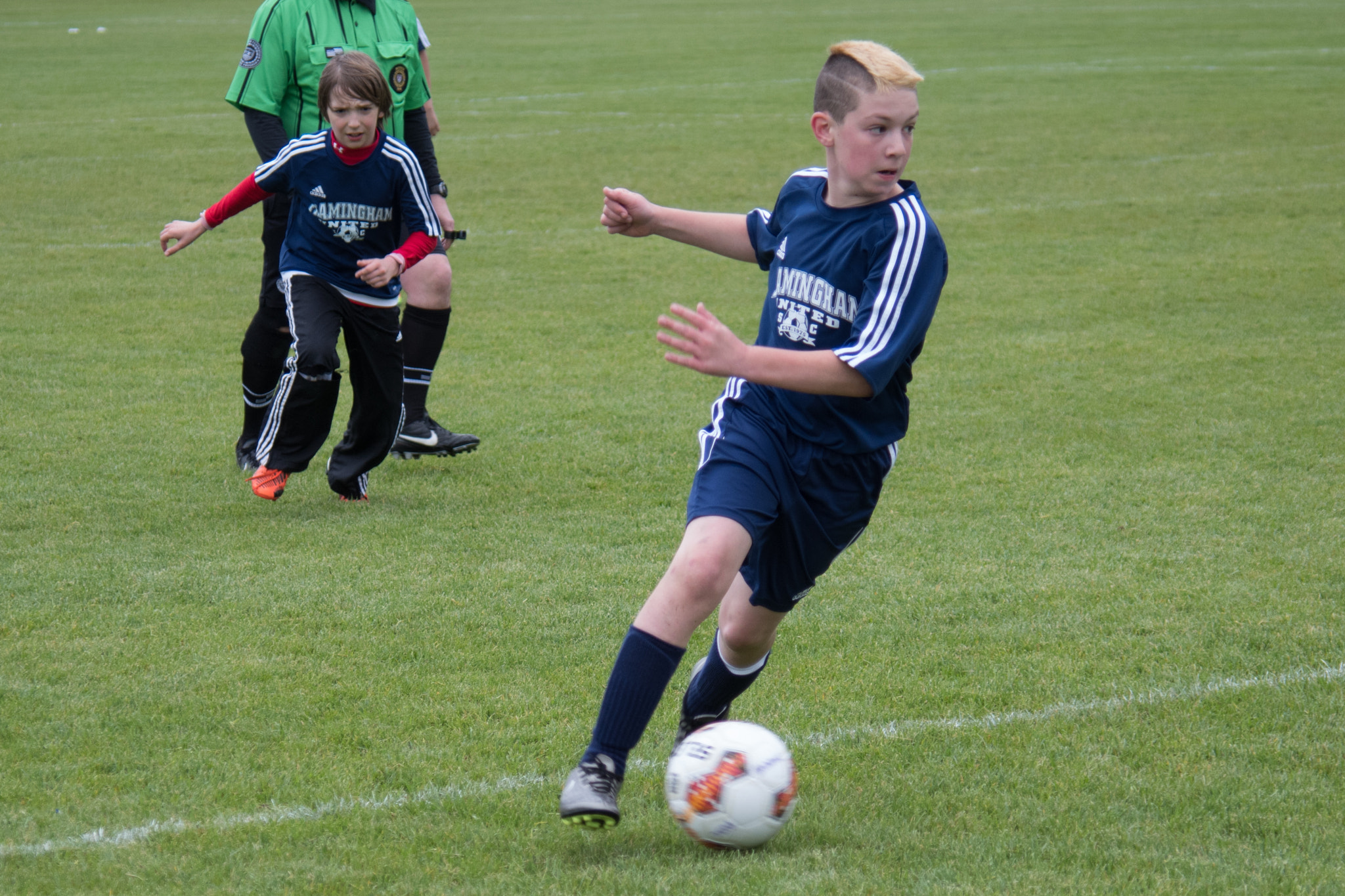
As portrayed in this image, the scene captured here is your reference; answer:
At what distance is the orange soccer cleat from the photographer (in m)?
5.57

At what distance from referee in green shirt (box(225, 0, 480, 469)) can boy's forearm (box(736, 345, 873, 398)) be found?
11.1 feet

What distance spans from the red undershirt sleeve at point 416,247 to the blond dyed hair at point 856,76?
251 cm

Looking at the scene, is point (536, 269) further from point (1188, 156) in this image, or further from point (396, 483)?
point (1188, 156)

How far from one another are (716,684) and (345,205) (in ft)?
9.32

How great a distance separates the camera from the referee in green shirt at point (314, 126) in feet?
20.2

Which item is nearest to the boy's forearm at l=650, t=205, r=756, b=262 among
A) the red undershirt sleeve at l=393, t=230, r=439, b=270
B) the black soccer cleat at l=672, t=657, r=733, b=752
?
the black soccer cleat at l=672, t=657, r=733, b=752

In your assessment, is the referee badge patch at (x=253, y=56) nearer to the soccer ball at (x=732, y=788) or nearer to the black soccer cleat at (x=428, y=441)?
the black soccer cleat at (x=428, y=441)

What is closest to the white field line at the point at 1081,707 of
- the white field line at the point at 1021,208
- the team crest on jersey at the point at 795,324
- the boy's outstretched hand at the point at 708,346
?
the team crest on jersey at the point at 795,324

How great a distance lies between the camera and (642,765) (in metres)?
3.56

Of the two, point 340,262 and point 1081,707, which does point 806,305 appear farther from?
point 340,262

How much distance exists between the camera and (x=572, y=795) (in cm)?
295

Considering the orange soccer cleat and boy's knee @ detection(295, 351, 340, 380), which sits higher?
boy's knee @ detection(295, 351, 340, 380)

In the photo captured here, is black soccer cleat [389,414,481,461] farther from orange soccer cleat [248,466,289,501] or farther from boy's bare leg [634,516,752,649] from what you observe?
boy's bare leg [634,516,752,649]

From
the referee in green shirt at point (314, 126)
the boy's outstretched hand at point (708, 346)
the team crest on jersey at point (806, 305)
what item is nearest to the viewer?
the boy's outstretched hand at point (708, 346)
